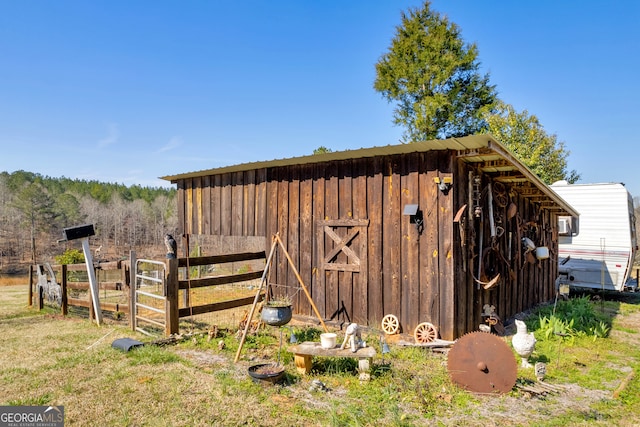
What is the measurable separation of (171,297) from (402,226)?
12.9ft

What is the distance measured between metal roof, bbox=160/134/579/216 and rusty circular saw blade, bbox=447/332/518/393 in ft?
8.42

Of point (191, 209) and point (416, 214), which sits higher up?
point (191, 209)

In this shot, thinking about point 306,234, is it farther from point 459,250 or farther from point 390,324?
point 459,250

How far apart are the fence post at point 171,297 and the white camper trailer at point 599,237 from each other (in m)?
10.7

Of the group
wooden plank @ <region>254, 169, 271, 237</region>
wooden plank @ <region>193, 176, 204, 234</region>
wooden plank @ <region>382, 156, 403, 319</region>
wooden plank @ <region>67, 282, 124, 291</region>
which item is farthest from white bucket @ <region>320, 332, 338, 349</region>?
wooden plank @ <region>193, 176, 204, 234</region>

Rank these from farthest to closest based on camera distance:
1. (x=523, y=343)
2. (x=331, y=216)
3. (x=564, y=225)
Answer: (x=564, y=225)
(x=331, y=216)
(x=523, y=343)

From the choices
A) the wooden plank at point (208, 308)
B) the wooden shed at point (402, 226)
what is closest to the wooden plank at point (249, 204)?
the wooden shed at point (402, 226)

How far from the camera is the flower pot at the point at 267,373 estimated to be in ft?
14.2

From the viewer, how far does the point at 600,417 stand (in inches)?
150

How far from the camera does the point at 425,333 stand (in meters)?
6.04

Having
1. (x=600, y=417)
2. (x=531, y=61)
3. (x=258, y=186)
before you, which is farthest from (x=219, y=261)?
(x=531, y=61)

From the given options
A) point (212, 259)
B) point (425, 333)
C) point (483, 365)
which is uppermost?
point (212, 259)

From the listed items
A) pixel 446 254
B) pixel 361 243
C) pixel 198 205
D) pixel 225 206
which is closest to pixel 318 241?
pixel 361 243

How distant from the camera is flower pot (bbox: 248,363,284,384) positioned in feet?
14.2
